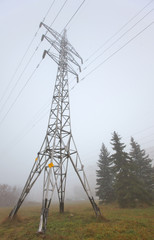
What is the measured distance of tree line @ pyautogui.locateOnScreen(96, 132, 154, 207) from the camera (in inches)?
540

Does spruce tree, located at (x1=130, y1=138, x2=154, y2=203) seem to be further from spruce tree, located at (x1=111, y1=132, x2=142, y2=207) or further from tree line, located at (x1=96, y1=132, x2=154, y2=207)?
spruce tree, located at (x1=111, y1=132, x2=142, y2=207)

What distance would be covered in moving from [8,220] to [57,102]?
8.87m

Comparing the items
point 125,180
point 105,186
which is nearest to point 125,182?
point 125,180

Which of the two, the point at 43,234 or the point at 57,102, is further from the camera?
the point at 57,102

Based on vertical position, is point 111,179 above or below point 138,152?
below

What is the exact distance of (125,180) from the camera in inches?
572

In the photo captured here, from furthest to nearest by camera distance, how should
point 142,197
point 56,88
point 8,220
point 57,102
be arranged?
1. point 142,197
2. point 56,88
3. point 57,102
4. point 8,220

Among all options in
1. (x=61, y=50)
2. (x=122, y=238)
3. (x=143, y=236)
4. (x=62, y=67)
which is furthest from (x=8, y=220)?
(x=61, y=50)

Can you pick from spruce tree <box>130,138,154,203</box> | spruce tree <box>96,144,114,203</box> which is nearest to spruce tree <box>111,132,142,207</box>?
spruce tree <box>130,138,154,203</box>

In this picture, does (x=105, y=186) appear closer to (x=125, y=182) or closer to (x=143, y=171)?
(x=125, y=182)

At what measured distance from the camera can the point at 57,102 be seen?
10250mm

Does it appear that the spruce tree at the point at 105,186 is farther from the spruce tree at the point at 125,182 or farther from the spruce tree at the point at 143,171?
the spruce tree at the point at 143,171

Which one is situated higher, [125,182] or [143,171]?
[143,171]

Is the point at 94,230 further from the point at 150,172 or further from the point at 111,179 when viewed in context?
the point at 150,172
